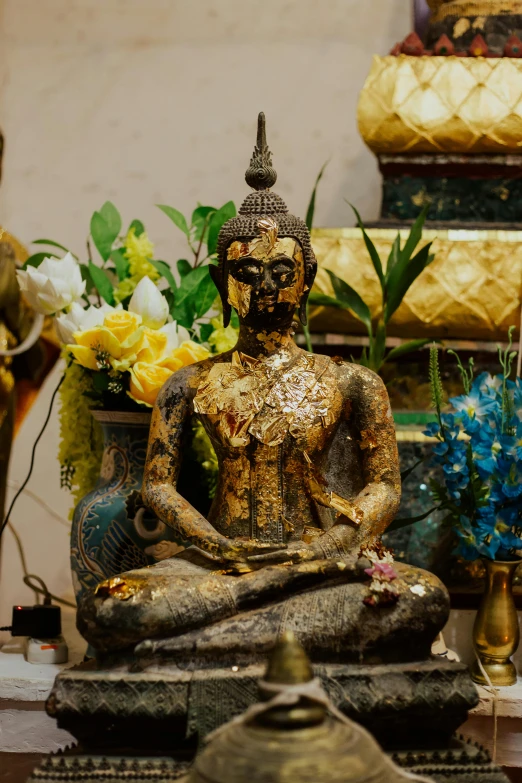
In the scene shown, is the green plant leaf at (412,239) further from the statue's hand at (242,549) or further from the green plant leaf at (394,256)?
the statue's hand at (242,549)

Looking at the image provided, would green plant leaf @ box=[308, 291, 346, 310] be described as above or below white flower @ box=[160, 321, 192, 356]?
above

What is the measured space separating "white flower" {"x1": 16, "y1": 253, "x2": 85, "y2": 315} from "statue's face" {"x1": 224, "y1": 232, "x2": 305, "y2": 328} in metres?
0.45

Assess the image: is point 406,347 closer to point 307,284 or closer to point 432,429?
point 432,429

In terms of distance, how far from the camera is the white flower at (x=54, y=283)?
2.50m

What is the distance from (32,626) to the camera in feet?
8.38

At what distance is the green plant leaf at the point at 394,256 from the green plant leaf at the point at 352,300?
8 cm

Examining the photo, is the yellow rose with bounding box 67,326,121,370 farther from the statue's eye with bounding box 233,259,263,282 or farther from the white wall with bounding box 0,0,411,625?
the white wall with bounding box 0,0,411,625

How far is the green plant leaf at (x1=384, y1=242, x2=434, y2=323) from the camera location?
269 centimetres

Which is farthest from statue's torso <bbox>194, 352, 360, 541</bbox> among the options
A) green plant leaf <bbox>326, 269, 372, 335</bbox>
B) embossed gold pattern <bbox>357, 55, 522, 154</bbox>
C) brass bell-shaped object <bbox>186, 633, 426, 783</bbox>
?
embossed gold pattern <bbox>357, 55, 522, 154</bbox>

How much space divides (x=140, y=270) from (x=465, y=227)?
32.8 inches

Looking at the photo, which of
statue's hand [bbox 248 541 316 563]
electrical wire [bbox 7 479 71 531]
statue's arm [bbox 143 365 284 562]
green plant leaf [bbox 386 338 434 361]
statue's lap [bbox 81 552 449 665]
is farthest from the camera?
electrical wire [bbox 7 479 71 531]

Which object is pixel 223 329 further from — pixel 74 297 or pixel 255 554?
pixel 255 554

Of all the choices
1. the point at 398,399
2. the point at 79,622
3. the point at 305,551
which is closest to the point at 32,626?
the point at 79,622

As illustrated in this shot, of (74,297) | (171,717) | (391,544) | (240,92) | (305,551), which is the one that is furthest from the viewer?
(240,92)
